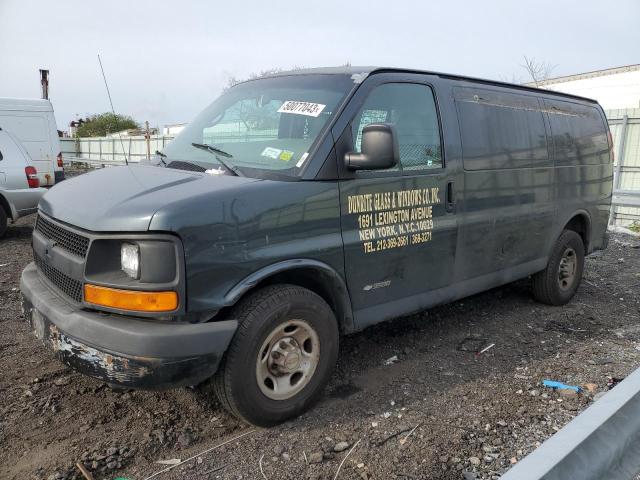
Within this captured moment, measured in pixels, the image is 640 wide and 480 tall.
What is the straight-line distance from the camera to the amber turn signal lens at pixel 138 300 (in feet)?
8.21

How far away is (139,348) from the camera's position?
2.46 meters

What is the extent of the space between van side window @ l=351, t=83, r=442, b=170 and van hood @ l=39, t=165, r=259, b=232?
40.5 inches

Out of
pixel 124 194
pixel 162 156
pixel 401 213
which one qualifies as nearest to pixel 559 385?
pixel 401 213

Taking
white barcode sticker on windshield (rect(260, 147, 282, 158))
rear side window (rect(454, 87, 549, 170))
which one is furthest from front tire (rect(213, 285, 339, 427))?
rear side window (rect(454, 87, 549, 170))

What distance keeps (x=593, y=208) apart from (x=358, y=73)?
143 inches

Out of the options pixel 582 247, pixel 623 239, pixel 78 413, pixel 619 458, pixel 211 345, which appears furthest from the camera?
pixel 623 239

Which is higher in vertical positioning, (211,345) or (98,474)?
(211,345)

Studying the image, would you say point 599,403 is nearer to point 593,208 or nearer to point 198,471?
point 198,471

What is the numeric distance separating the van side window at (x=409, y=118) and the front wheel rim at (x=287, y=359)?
124cm

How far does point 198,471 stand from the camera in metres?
2.60

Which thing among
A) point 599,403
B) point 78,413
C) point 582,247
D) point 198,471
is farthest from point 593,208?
point 78,413

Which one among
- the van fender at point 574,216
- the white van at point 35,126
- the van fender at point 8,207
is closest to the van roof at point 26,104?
the white van at point 35,126

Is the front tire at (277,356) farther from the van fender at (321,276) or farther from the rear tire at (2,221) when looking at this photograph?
the rear tire at (2,221)

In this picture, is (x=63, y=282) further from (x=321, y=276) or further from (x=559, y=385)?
(x=559, y=385)
